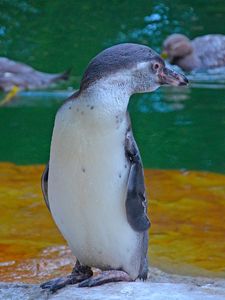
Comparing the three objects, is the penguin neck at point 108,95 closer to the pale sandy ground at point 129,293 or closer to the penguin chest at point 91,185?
the penguin chest at point 91,185

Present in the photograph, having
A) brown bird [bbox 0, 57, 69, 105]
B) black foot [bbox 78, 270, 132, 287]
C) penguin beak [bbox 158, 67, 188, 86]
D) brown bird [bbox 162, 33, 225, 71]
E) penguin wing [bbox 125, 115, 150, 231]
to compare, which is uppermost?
brown bird [bbox 162, 33, 225, 71]

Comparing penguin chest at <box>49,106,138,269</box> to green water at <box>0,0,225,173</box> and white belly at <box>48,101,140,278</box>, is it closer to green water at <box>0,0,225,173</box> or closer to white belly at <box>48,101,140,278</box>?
white belly at <box>48,101,140,278</box>

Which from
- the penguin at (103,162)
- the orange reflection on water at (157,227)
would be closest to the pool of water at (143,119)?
the orange reflection on water at (157,227)

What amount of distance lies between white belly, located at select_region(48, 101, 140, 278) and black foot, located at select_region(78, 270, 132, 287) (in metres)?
0.04

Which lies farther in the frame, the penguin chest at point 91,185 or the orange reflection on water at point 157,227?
the orange reflection on water at point 157,227

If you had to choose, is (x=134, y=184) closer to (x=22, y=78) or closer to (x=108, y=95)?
(x=108, y=95)

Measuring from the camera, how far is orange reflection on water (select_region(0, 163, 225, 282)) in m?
3.12

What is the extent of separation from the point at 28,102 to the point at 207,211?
2.91 meters

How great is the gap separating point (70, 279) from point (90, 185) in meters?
0.27

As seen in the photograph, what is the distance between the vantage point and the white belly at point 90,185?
179 cm

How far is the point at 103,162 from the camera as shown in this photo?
181 centimetres

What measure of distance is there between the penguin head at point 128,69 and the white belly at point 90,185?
0.08 meters

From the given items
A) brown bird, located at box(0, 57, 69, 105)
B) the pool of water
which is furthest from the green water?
brown bird, located at box(0, 57, 69, 105)

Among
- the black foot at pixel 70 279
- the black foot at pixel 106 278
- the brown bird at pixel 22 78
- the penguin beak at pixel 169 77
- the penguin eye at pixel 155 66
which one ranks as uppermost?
the brown bird at pixel 22 78
